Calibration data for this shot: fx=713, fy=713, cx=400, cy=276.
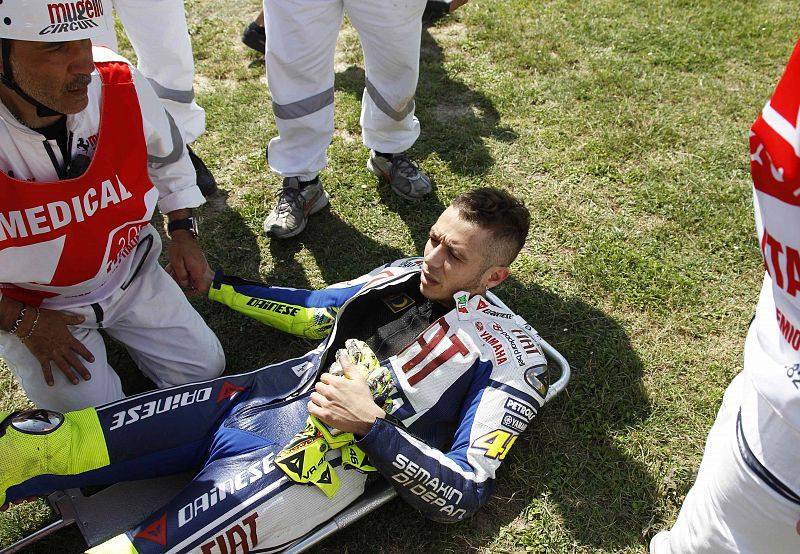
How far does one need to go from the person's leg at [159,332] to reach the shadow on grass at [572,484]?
119cm

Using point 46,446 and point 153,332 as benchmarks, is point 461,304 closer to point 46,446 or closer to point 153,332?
point 153,332

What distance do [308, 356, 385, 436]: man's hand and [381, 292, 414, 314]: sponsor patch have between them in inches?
22.2

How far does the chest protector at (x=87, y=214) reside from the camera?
9.39 feet

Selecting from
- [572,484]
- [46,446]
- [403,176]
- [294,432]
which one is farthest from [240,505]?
[403,176]

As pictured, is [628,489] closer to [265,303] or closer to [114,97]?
[265,303]

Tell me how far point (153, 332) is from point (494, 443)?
1.83 meters

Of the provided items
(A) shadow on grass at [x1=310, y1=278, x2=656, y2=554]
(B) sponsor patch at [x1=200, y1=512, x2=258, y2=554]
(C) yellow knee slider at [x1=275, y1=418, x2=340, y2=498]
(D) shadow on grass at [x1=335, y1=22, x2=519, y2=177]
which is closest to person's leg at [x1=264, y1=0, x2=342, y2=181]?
(D) shadow on grass at [x1=335, y1=22, x2=519, y2=177]

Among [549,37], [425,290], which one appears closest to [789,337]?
[425,290]

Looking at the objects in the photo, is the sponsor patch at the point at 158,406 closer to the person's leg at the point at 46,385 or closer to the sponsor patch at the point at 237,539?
the person's leg at the point at 46,385

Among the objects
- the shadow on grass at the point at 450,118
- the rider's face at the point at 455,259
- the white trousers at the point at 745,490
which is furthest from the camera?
the shadow on grass at the point at 450,118

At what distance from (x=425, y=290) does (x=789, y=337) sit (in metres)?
1.89

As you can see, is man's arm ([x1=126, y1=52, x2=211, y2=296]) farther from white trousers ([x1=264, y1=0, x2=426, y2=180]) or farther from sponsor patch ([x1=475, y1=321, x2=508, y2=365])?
sponsor patch ([x1=475, y1=321, x2=508, y2=365])

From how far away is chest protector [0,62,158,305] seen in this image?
2.86 m

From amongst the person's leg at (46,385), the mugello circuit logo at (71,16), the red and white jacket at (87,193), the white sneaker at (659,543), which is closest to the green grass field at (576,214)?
the white sneaker at (659,543)
